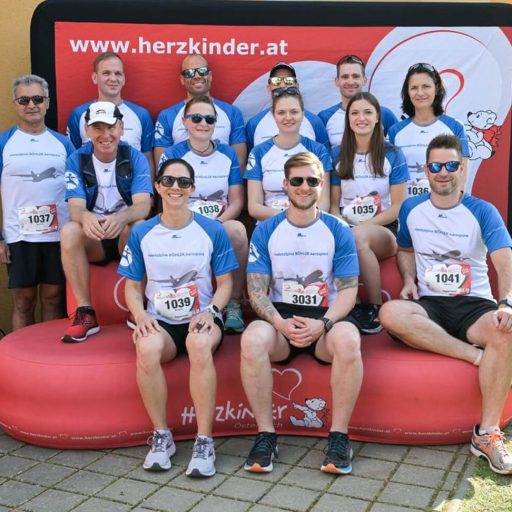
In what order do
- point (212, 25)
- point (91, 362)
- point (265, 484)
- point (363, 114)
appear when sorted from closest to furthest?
point (265, 484) < point (91, 362) < point (363, 114) < point (212, 25)

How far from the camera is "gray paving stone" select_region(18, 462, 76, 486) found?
349 centimetres

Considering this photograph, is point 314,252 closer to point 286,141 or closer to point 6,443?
point 286,141

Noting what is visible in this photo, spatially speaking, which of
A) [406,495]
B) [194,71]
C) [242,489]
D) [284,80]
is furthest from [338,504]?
[194,71]

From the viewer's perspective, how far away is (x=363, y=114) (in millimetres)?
4574

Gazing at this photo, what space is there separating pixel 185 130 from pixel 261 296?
185cm

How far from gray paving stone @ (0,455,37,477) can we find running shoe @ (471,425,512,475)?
7.29 ft

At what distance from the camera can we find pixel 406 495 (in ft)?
10.7

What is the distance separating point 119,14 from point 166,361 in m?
2.81

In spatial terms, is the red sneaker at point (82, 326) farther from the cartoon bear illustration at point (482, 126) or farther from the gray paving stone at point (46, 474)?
the cartoon bear illustration at point (482, 126)

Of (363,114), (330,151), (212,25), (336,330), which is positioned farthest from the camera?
(212,25)

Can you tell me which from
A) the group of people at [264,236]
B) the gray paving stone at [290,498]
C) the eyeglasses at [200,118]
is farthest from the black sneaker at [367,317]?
the eyeglasses at [200,118]

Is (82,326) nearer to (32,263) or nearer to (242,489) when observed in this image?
(32,263)

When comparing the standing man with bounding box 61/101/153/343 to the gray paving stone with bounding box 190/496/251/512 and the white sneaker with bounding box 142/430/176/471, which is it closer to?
the white sneaker with bounding box 142/430/176/471

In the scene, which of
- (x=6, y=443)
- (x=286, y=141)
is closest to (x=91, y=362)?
(x=6, y=443)
